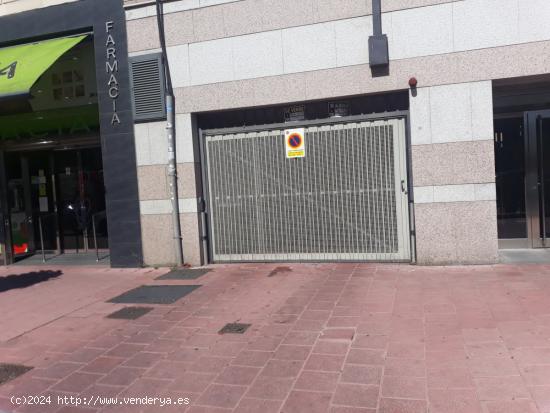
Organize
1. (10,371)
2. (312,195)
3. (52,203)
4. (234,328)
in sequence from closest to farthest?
(10,371) < (234,328) < (312,195) < (52,203)

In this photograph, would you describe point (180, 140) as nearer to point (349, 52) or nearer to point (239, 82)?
point (239, 82)

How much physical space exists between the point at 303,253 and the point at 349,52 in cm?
339

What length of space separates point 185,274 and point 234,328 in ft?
10.5

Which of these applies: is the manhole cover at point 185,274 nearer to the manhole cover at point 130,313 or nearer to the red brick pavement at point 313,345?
the red brick pavement at point 313,345

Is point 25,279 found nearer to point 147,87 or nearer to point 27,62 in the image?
point 27,62

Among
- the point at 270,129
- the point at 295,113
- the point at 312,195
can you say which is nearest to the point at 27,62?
the point at 270,129

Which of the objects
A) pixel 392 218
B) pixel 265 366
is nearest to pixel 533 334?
pixel 265 366

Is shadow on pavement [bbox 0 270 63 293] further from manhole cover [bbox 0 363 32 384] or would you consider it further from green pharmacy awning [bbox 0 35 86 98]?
manhole cover [bbox 0 363 32 384]

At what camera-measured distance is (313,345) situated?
5.06 m

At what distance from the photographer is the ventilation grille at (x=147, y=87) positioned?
9.23m

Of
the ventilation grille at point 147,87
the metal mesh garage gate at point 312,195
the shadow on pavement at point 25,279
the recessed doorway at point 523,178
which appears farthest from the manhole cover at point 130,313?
the recessed doorway at point 523,178

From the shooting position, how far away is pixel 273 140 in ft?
29.7

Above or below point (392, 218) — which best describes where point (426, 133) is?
above

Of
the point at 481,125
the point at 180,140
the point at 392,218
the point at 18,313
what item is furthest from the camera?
the point at 180,140
